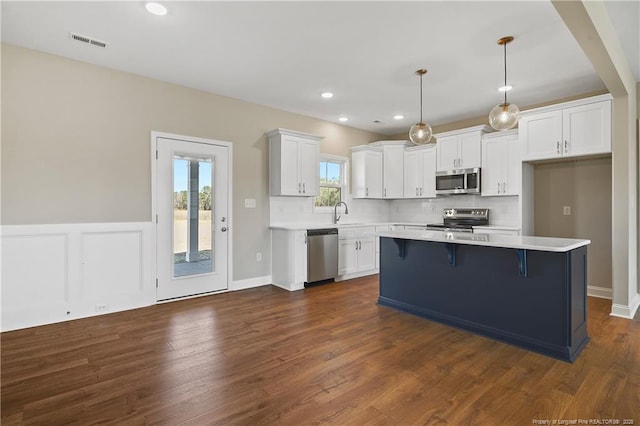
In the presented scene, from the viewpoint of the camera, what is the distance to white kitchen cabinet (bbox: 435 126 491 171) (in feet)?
17.4

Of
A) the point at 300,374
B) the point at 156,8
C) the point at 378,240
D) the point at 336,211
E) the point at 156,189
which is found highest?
the point at 156,8

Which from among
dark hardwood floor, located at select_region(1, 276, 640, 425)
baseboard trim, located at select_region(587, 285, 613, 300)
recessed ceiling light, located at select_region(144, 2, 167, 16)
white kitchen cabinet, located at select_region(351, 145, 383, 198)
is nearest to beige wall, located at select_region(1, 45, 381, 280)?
dark hardwood floor, located at select_region(1, 276, 640, 425)

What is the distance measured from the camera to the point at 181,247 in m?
4.29

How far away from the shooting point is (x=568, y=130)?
4156 mm

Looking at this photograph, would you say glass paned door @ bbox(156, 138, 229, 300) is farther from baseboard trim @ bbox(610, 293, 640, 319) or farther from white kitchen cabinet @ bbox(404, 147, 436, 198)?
baseboard trim @ bbox(610, 293, 640, 319)

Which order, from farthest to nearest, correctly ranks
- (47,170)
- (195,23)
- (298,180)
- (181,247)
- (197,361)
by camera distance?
1. (298,180)
2. (181,247)
3. (47,170)
4. (195,23)
5. (197,361)

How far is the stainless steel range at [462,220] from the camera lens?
17.6ft

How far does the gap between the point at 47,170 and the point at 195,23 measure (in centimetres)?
214

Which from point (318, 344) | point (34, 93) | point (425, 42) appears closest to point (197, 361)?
point (318, 344)

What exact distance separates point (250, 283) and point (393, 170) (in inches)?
133

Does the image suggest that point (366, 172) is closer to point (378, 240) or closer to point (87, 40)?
point (378, 240)

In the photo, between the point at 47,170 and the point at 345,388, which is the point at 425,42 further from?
the point at 47,170

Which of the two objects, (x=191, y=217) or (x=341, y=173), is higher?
(x=341, y=173)

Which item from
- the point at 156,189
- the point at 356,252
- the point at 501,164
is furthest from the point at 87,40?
the point at 501,164
